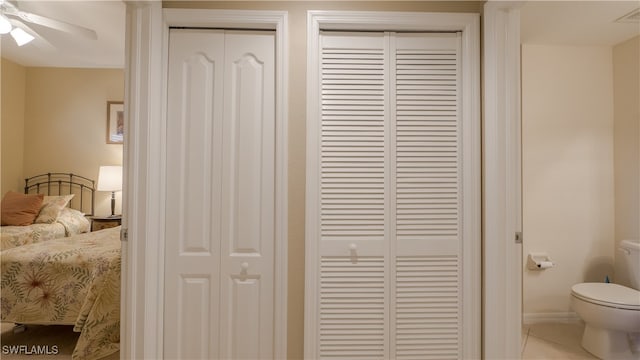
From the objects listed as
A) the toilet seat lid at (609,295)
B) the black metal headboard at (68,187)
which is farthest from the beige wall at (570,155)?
the black metal headboard at (68,187)

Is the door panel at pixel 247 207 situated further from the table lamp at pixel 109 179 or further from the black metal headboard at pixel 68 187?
the black metal headboard at pixel 68 187

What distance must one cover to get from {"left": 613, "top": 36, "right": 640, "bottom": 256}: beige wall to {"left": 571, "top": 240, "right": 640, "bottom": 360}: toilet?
0.31 m

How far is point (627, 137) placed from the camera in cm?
285

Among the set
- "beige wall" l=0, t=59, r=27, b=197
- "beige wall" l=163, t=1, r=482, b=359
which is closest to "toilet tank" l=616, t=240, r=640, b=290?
"beige wall" l=163, t=1, r=482, b=359

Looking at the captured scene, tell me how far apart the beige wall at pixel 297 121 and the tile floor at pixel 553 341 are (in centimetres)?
177

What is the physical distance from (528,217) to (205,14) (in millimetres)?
2889

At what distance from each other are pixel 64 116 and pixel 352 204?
4.44 meters

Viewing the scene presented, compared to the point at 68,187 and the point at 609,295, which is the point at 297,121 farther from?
the point at 68,187

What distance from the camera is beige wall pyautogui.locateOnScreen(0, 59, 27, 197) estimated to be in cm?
418

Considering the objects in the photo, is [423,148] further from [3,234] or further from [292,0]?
[3,234]

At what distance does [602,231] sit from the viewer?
2996mm

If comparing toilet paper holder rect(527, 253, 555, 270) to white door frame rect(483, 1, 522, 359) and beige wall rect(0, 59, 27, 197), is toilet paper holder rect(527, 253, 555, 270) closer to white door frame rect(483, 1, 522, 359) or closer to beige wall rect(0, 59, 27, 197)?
white door frame rect(483, 1, 522, 359)

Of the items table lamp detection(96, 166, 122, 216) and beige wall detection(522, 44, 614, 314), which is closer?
beige wall detection(522, 44, 614, 314)

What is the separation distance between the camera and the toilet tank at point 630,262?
2590 millimetres
